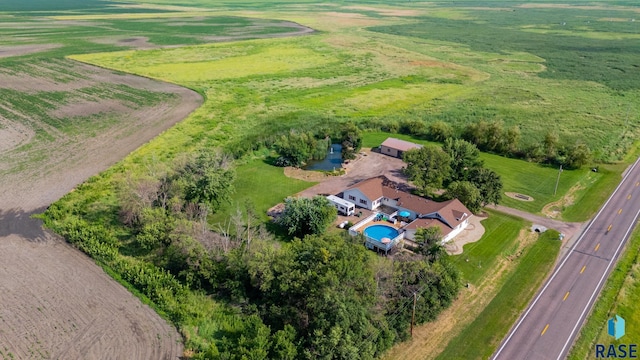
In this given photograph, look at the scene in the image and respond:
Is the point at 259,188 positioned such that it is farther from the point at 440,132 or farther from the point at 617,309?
the point at 617,309

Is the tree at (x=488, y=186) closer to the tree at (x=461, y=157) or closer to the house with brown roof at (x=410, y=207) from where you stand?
the house with brown roof at (x=410, y=207)

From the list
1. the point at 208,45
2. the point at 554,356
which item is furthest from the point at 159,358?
the point at 208,45

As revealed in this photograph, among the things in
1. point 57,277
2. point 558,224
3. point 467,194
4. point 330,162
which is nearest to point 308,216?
point 467,194

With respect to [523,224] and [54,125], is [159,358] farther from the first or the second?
[54,125]

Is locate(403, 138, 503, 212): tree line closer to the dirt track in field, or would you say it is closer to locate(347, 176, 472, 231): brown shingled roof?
locate(347, 176, 472, 231): brown shingled roof

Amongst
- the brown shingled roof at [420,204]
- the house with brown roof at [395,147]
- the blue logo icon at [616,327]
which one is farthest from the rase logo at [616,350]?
the house with brown roof at [395,147]

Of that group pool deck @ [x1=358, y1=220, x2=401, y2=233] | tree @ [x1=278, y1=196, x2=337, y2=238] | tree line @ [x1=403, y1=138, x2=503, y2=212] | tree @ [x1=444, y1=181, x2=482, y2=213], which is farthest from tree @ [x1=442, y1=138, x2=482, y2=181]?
tree @ [x1=278, y1=196, x2=337, y2=238]
